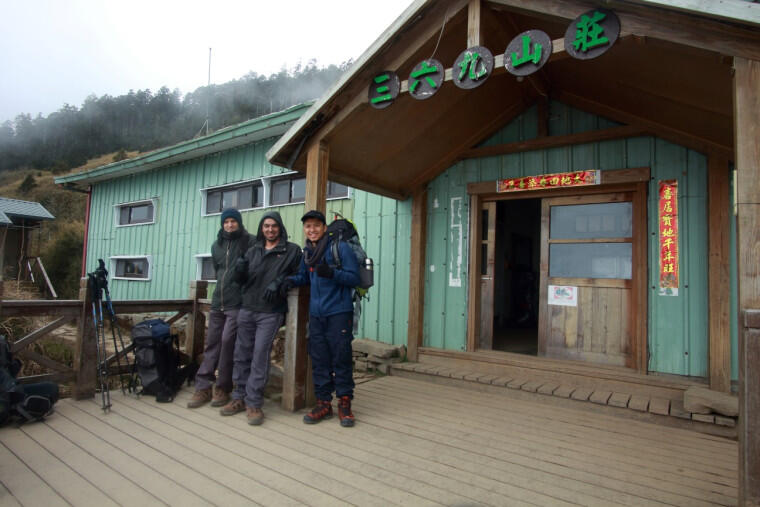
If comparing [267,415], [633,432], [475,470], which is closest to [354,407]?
[267,415]

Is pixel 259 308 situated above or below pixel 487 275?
below

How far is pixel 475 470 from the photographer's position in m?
2.69

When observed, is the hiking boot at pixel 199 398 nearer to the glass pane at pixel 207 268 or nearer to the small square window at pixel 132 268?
the glass pane at pixel 207 268

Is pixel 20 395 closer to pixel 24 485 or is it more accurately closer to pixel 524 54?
pixel 24 485

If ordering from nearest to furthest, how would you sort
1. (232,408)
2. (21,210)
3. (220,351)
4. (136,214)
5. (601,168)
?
(232,408), (220,351), (601,168), (136,214), (21,210)

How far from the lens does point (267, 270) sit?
3781mm

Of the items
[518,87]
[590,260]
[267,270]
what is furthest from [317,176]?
[590,260]

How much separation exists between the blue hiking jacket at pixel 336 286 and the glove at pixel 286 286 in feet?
0.63

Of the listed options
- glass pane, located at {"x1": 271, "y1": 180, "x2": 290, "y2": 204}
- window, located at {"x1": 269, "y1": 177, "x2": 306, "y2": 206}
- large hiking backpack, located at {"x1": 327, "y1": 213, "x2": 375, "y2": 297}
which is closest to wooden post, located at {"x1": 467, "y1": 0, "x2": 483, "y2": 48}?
large hiking backpack, located at {"x1": 327, "y1": 213, "x2": 375, "y2": 297}

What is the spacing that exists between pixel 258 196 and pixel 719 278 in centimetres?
702

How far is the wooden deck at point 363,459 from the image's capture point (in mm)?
2357

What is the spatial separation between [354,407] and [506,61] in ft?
10.6

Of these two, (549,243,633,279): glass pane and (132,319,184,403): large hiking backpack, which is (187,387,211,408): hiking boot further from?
(549,243,633,279): glass pane

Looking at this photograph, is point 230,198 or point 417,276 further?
point 230,198
